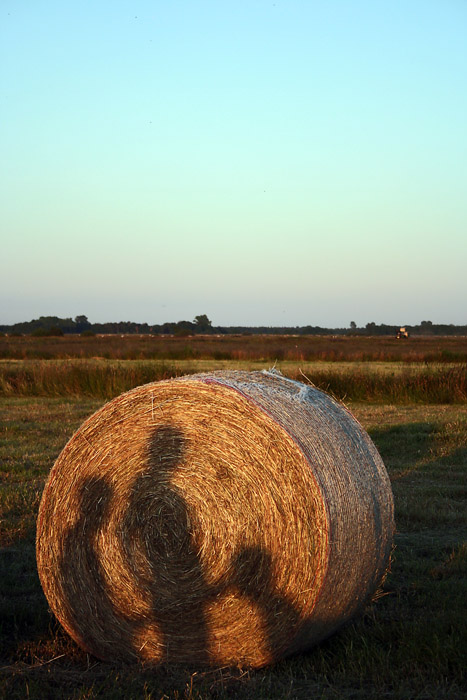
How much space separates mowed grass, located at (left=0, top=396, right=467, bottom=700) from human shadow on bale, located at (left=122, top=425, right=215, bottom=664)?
19 cm

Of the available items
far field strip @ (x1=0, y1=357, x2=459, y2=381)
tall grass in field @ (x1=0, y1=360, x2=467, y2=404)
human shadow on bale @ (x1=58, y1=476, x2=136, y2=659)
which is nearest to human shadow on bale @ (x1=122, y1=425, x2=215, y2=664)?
human shadow on bale @ (x1=58, y1=476, x2=136, y2=659)

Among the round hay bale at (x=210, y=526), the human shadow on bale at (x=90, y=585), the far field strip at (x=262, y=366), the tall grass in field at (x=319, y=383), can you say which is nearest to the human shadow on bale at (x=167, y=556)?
the round hay bale at (x=210, y=526)

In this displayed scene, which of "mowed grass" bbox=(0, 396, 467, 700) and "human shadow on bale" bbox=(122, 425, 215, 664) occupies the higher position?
"human shadow on bale" bbox=(122, 425, 215, 664)

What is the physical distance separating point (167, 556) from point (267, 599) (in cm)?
68

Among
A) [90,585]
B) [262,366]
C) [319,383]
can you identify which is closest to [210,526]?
[90,585]

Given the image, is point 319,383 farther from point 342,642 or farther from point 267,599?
point 267,599

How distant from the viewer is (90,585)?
461 cm

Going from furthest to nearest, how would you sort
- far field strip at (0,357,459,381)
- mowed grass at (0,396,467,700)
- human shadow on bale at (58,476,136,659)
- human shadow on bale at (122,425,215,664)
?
far field strip at (0,357,459,381), human shadow on bale at (58,476,136,659), human shadow on bale at (122,425,215,664), mowed grass at (0,396,467,700)

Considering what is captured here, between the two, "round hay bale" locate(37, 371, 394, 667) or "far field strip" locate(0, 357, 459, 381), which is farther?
"far field strip" locate(0, 357, 459, 381)

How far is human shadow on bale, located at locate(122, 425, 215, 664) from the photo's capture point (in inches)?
173

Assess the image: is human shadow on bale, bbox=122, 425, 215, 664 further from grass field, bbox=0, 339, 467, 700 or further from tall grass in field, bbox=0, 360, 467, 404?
tall grass in field, bbox=0, 360, 467, 404

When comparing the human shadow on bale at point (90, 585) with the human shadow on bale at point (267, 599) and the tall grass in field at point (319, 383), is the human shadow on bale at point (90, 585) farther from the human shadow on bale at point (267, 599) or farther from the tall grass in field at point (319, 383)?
the tall grass in field at point (319, 383)

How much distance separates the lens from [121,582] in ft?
15.0

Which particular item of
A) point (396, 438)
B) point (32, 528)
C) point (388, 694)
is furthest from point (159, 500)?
point (396, 438)
